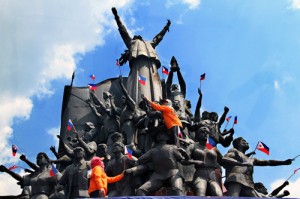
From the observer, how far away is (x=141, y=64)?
73.9 feet

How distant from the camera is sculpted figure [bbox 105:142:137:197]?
525 inches

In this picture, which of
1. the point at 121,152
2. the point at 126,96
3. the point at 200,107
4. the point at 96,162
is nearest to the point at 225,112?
the point at 200,107

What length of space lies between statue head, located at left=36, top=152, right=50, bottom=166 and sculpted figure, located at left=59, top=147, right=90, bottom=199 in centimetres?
115

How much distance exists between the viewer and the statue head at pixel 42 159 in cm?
1496

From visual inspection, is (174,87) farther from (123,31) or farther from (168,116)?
(168,116)

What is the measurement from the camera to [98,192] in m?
11.7

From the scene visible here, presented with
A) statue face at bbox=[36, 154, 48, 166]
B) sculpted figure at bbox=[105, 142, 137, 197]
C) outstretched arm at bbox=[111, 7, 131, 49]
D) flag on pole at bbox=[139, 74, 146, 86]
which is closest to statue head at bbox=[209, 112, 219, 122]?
flag on pole at bbox=[139, 74, 146, 86]

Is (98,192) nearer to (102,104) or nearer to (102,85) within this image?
(102,104)

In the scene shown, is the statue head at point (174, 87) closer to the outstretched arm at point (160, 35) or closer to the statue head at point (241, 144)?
the outstretched arm at point (160, 35)

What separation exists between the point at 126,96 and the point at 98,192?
25.5 ft

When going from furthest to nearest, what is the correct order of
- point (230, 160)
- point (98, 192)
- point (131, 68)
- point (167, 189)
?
point (131, 68), point (230, 160), point (167, 189), point (98, 192)

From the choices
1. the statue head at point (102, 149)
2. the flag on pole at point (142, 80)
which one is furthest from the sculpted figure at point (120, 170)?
the flag on pole at point (142, 80)

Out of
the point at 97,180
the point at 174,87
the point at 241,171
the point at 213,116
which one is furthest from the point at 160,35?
the point at 97,180

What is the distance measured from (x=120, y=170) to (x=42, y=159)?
268cm
